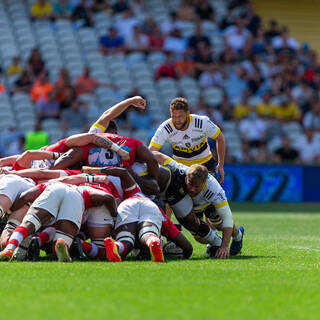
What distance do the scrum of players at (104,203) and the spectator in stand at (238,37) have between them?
14.4 metres

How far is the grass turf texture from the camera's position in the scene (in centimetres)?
480

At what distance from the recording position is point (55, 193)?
7.40 metres

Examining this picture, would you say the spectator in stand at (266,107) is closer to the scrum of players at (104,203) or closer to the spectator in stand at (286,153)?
the spectator in stand at (286,153)

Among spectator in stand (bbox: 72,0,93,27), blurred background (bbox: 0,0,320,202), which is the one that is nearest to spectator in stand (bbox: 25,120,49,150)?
blurred background (bbox: 0,0,320,202)

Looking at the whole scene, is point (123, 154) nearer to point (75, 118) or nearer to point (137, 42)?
point (75, 118)

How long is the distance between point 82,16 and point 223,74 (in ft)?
14.2

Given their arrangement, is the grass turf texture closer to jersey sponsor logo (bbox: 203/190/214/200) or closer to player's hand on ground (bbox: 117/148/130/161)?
jersey sponsor logo (bbox: 203/190/214/200)

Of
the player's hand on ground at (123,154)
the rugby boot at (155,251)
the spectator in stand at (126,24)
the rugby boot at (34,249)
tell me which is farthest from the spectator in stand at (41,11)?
the rugby boot at (155,251)

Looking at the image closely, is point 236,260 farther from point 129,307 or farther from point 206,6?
point 206,6

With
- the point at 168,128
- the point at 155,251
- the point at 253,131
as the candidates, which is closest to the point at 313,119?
the point at 253,131

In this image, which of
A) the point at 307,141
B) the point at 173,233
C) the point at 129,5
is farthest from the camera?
the point at 129,5

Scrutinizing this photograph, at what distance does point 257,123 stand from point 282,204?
2381 millimetres

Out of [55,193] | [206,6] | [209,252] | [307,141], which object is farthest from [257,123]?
[55,193]

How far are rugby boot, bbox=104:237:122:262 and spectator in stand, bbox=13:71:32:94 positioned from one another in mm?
12199
